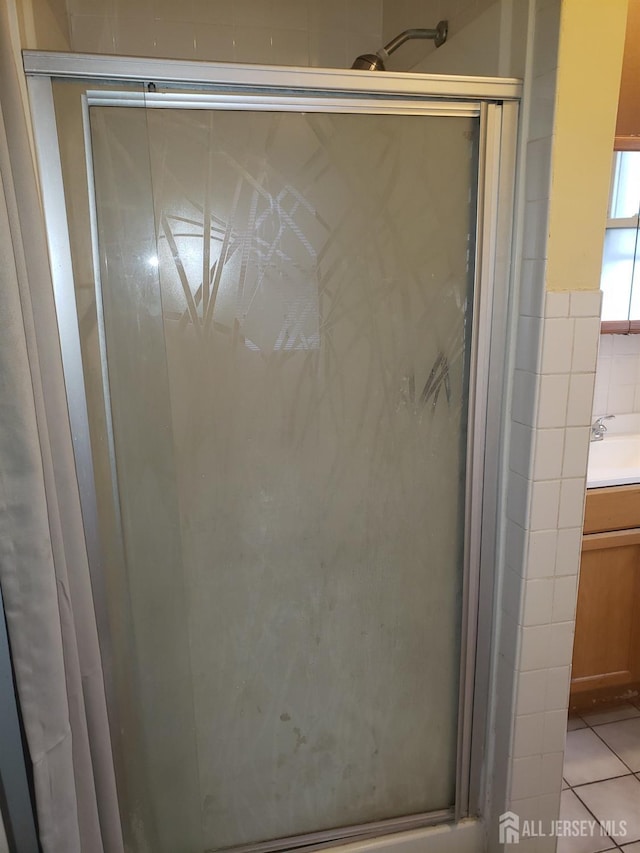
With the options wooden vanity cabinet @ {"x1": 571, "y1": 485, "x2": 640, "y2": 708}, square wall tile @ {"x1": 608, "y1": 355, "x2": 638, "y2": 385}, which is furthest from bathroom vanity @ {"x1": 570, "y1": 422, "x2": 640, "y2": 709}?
square wall tile @ {"x1": 608, "y1": 355, "x2": 638, "y2": 385}

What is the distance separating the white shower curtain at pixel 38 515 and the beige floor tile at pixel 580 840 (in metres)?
1.26

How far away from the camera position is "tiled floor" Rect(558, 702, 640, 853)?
163 centimetres

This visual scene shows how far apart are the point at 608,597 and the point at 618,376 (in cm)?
85

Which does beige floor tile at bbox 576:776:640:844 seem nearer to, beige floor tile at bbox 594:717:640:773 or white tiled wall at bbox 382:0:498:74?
beige floor tile at bbox 594:717:640:773

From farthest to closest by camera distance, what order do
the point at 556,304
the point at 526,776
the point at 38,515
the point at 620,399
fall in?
the point at 620,399, the point at 526,776, the point at 556,304, the point at 38,515

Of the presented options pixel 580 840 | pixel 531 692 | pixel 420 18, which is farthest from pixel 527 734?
pixel 420 18

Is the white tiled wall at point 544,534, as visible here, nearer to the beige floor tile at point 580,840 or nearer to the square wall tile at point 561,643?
the square wall tile at point 561,643

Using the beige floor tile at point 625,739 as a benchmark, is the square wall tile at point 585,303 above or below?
above

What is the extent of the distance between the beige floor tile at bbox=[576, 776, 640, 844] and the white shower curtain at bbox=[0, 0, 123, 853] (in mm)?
1403

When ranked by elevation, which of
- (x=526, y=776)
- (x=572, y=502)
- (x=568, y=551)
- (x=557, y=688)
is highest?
(x=572, y=502)

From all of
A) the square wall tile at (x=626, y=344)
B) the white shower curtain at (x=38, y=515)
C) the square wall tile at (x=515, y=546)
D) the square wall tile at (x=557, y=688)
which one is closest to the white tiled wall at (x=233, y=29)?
the white shower curtain at (x=38, y=515)

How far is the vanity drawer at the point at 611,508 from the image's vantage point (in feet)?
5.96

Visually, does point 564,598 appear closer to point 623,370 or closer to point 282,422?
point 282,422

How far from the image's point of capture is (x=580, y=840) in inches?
64.2
